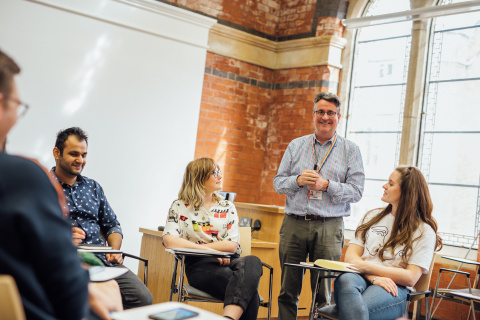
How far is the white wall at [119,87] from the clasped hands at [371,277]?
3.15 m

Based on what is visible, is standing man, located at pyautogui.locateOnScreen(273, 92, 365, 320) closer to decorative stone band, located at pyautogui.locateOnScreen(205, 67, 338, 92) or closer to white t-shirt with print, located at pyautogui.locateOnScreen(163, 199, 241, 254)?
white t-shirt with print, located at pyautogui.locateOnScreen(163, 199, 241, 254)

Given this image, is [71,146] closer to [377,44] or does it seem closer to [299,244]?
[299,244]

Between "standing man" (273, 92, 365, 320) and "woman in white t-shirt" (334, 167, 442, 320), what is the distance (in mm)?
271

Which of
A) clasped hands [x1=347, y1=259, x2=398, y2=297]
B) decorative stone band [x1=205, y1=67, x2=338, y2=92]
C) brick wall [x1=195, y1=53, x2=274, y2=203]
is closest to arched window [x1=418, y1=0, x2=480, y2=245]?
decorative stone band [x1=205, y1=67, x2=338, y2=92]

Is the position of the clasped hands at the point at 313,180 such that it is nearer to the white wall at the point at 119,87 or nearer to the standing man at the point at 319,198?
the standing man at the point at 319,198

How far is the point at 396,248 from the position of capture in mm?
3369

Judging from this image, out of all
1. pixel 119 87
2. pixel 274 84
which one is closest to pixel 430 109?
pixel 274 84

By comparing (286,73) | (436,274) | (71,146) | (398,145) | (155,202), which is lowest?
(436,274)

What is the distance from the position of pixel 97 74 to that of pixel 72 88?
1.06 ft

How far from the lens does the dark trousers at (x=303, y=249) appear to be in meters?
3.81

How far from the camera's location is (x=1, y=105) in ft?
4.22

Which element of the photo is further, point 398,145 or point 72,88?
point 398,145

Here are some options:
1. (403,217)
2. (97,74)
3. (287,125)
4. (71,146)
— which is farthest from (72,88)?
(403,217)

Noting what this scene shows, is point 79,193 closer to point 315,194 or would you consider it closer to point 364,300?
point 315,194
